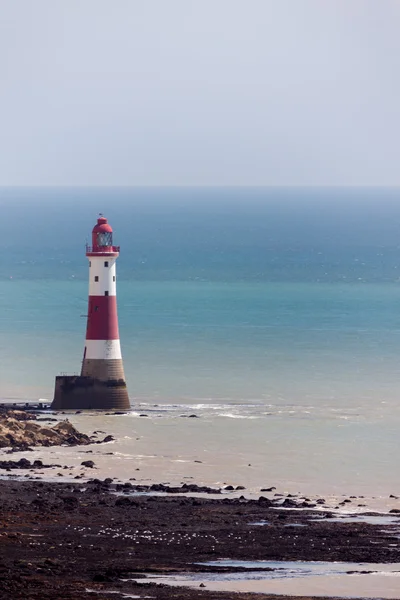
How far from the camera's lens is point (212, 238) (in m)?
142

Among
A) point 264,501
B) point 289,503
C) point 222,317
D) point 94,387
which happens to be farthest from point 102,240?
point 222,317

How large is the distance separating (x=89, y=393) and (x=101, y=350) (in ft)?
3.20

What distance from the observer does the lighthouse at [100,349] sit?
4038cm

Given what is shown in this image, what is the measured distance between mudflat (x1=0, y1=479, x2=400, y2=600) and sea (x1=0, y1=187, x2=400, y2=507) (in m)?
3.44

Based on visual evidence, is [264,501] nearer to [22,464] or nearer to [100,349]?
[22,464]

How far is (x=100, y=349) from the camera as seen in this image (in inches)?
1596

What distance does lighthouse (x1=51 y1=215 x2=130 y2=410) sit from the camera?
40375 millimetres

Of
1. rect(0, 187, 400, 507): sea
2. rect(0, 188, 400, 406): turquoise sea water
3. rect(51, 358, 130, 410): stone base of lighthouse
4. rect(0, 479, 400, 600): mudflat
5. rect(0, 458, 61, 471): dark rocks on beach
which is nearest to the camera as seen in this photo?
rect(0, 479, 400, 600): mudflat

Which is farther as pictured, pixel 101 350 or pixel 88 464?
pixel 101 350

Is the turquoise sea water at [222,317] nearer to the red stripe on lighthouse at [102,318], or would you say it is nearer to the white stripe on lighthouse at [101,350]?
the white stripe on lighthouse at [101,350]

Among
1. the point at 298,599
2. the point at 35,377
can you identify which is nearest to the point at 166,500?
the point at 298,599

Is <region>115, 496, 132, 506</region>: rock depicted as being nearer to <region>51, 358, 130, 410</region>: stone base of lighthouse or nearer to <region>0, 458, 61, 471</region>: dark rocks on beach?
<region>0, 458, 61, 471</region>: dark rocks on beach

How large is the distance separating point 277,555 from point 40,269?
75080 millimetres

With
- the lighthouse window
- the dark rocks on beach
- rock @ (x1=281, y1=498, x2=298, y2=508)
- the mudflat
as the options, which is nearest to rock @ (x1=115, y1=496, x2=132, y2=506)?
the mudflat
